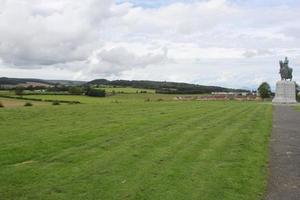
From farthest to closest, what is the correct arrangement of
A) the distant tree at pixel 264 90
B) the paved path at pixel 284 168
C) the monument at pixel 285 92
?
1. the distant tree at pixel 264 90
2. the monument at pixel 285 92
3. the paved path at pixel 284 168

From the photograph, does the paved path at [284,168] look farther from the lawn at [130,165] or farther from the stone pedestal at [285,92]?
the stone pedestal at [285,92]

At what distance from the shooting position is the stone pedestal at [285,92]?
7438cm

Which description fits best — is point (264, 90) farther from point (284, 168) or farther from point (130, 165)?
point (130, 165)

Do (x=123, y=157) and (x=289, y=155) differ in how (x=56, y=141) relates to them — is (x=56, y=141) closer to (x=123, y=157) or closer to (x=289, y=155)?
(x=123, y=157)

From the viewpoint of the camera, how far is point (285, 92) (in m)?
75.2

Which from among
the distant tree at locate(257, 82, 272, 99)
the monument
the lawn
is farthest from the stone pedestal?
the lawn

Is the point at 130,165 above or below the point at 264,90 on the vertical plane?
below

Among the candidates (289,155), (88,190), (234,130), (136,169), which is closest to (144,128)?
(234,130)

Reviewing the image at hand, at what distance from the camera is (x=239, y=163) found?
12.0 m

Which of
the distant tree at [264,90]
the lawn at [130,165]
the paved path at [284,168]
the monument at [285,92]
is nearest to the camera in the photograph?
the lawn at [130,165]

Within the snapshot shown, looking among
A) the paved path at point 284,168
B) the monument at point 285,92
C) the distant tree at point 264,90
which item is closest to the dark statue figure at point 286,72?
the monument at point 285,92

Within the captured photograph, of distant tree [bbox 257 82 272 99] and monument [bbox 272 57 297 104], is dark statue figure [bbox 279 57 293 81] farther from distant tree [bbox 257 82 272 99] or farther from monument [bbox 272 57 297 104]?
distant tree [bbox 257 82 272 99]

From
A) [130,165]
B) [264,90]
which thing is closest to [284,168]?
[130,165]

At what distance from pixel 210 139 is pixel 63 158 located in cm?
682
